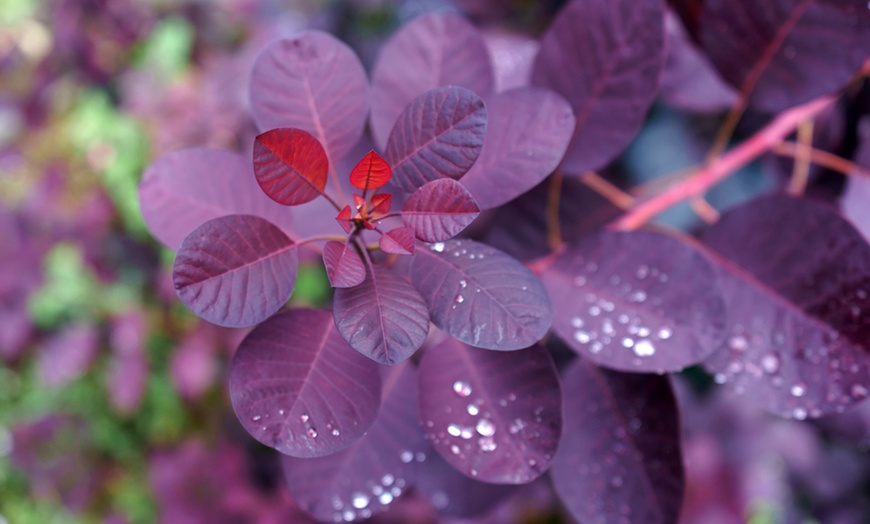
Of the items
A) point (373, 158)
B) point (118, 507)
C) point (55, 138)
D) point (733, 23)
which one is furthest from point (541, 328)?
point (55, 138)

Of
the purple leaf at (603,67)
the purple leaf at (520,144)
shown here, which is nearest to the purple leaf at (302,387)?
the purple leaf at (520,144)

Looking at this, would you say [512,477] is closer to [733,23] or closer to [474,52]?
[474,52]

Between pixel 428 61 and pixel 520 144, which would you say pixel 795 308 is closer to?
pixel 520 144

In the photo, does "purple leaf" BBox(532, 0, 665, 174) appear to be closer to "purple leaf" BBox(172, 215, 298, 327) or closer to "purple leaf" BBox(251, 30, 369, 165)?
"purple leaf" BBox(251, 30, 369, 165)

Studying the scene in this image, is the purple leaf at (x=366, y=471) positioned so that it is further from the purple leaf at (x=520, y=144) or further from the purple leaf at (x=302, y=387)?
the purple leaf at (x=520, y=144)

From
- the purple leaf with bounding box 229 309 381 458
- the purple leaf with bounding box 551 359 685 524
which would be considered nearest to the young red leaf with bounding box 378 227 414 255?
the purple leaf with bounding box 229 309 381 458

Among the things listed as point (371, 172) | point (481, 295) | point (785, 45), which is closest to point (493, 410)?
point (481, 295)

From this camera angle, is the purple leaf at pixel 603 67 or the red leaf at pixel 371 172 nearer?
the red leaf at pixel 371 172
